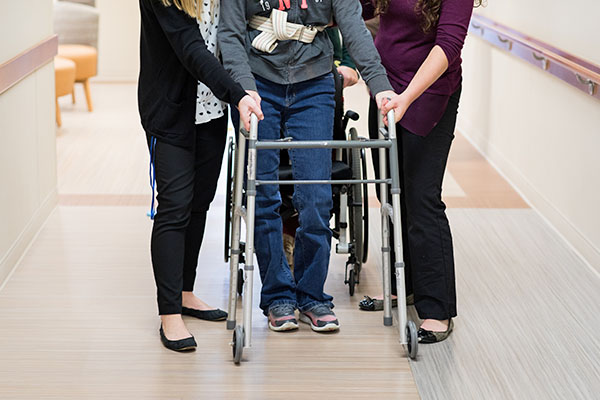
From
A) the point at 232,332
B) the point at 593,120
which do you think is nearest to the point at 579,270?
the point at 593,120

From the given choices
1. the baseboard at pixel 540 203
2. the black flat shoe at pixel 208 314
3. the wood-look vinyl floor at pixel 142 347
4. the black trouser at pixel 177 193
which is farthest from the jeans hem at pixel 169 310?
the baseboard at pixel 540 203

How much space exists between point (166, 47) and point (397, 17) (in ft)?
2.48

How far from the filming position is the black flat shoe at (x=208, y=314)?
3160mm

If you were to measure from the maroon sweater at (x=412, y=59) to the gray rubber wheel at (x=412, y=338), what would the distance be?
2.10 feet

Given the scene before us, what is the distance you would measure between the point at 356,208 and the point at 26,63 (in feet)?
5.21

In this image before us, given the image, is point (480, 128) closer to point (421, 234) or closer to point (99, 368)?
point (421, 234)

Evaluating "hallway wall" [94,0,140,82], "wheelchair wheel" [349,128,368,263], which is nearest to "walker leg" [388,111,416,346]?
"wheelchair wheel" [349,128,368,263]

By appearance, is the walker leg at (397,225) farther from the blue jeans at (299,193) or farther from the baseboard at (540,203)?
the baseboard at (540,203)

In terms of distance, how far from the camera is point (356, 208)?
3369mm

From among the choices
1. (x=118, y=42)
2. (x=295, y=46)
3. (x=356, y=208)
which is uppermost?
(x=295, y=46)

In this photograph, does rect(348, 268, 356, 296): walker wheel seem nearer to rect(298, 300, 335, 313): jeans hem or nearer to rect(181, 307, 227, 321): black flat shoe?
rect(298, 300, 335, 313): jeans hem

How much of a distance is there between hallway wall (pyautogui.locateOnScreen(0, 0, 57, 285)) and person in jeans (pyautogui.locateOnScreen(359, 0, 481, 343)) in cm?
155

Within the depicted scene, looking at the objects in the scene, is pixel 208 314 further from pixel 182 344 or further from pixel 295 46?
pixel 295 46

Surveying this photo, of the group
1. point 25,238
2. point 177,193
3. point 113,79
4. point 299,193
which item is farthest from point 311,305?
point 113,79
